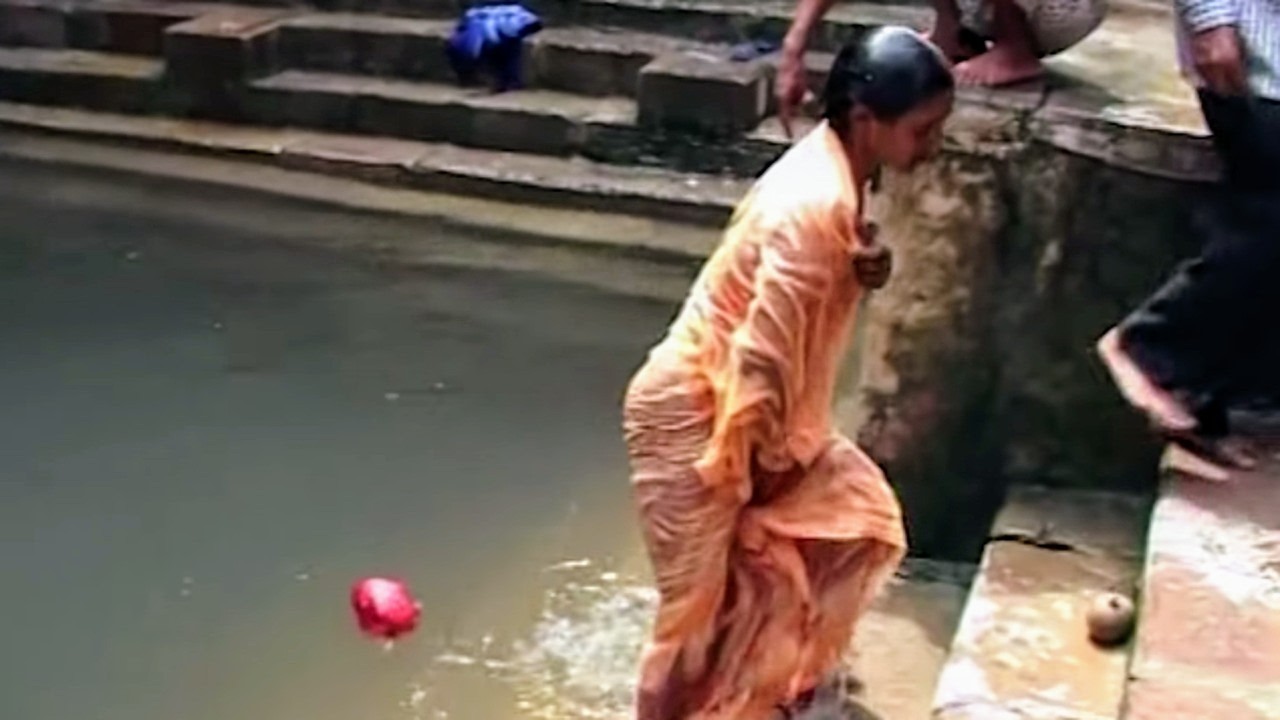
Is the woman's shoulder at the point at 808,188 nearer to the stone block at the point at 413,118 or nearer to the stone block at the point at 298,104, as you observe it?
the stone block at the point at 413,118

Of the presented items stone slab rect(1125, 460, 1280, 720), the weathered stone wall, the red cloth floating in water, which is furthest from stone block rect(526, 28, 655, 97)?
stone slab rect(1125, 460, 1280, 720)

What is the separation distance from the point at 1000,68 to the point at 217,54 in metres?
4.10

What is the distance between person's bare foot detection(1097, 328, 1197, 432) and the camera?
3.55m

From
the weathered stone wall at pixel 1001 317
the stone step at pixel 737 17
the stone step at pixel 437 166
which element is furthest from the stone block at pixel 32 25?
the weathered stone wall at pixel 1001 317

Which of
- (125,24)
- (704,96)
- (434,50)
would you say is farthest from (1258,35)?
(125,24)

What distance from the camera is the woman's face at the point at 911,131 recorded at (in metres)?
2.89

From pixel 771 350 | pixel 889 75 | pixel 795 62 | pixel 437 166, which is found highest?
pixel 889 75

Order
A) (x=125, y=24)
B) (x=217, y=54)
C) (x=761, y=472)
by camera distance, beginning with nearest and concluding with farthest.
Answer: (x=761, y=472) → (x=217, y=54) → (x=125, y=24)

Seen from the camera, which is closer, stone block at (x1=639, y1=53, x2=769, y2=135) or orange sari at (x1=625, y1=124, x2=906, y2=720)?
orange sari at (x1=625, y1=124, x2=906, y2=720)

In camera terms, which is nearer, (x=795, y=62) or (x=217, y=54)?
(x=795, y=62)

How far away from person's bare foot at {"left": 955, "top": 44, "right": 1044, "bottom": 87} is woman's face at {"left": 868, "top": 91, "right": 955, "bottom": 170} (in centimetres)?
108

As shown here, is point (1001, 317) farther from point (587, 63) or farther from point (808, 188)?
point (587, 63)

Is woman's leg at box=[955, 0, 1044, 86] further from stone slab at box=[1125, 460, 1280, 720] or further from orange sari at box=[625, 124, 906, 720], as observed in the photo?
orange sari at box=[625, 124, 906, 720]

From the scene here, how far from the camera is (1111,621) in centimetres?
338
